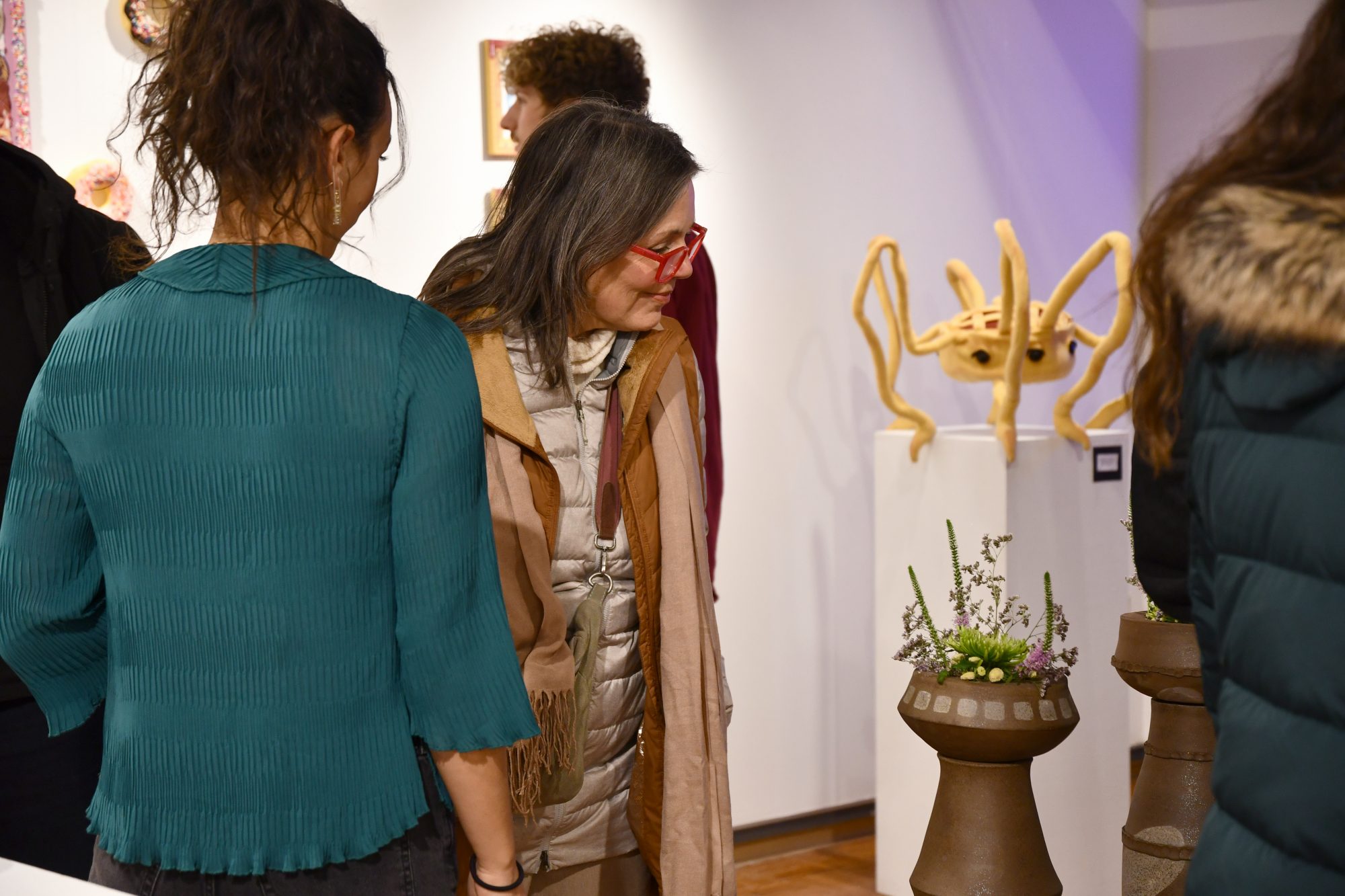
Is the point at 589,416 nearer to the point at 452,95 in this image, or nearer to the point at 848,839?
the point at 452,95

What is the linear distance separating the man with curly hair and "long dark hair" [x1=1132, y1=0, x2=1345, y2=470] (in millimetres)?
1570

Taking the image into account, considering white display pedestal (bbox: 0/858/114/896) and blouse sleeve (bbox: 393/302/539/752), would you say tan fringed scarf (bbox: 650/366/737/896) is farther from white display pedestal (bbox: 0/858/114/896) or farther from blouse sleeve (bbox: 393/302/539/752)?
white display pedestal (bbox: 0/858/114/896)

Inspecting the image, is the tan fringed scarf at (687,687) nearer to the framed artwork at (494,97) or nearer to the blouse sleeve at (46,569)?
the blouse sleeve at (46,569)

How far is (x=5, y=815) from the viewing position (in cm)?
188

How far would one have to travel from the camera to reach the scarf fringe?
1.75 m

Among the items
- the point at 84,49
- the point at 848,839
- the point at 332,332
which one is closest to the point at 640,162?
the point at 332,332

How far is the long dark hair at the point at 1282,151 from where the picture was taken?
1.03 meters

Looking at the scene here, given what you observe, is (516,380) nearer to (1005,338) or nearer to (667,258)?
(667,258)

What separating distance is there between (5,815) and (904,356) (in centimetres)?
322

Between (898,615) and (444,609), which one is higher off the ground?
(444,609)

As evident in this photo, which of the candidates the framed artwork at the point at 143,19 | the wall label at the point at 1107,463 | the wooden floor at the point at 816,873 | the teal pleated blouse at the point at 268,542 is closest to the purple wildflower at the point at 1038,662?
the teal pleated blouse at the point at 268,542

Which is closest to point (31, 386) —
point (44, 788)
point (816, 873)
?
point (44, 788)

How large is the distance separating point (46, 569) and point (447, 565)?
0.36m

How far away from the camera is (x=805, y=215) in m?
4.24
